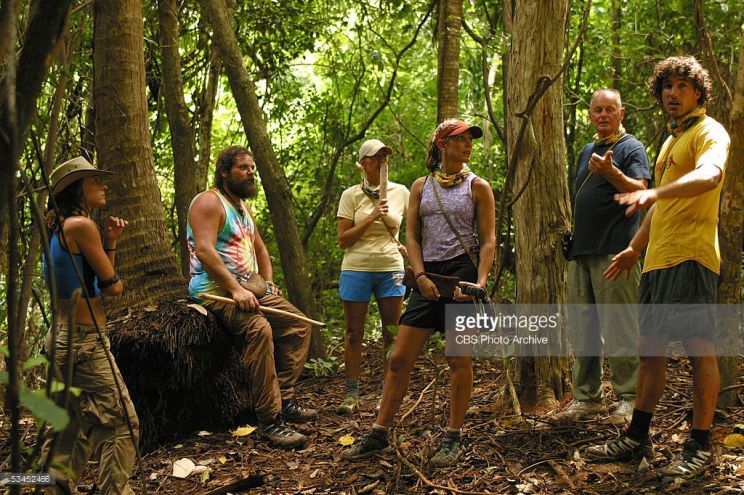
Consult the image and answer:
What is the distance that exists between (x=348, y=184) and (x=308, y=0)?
8.97 feet

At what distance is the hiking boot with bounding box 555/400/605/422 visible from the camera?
4754 mm

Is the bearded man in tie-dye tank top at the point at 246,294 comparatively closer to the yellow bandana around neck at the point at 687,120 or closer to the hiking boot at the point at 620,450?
the hiking boot at the point at 620,450

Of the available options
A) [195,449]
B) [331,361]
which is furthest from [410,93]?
[195,449]

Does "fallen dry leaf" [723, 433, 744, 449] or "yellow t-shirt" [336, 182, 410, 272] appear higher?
"yellow t-shirt" [336, 182, 410, 272]

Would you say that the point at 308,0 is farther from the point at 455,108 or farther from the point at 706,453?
the point at 706,453

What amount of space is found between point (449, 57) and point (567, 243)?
10.3 feet

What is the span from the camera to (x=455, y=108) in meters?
7.24

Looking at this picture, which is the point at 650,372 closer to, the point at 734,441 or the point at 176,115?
the point at 734,441

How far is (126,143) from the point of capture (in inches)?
232

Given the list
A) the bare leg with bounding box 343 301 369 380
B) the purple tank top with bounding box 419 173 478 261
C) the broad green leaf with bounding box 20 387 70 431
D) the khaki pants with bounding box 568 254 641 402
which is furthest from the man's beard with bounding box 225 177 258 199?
the broad green leaf with bounding box 20 387 70 431

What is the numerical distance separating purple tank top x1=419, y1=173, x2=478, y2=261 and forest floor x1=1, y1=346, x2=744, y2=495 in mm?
902

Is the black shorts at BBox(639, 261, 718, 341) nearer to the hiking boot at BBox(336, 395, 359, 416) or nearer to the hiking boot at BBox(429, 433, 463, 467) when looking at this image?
the hiking boot at BBox(429, 433, 463, 467)

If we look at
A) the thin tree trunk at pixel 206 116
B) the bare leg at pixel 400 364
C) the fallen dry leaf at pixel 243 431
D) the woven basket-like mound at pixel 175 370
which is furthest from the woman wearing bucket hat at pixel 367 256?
the thin tree trunk at pixel 206 116

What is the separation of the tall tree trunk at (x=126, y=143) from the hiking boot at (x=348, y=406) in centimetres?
166
